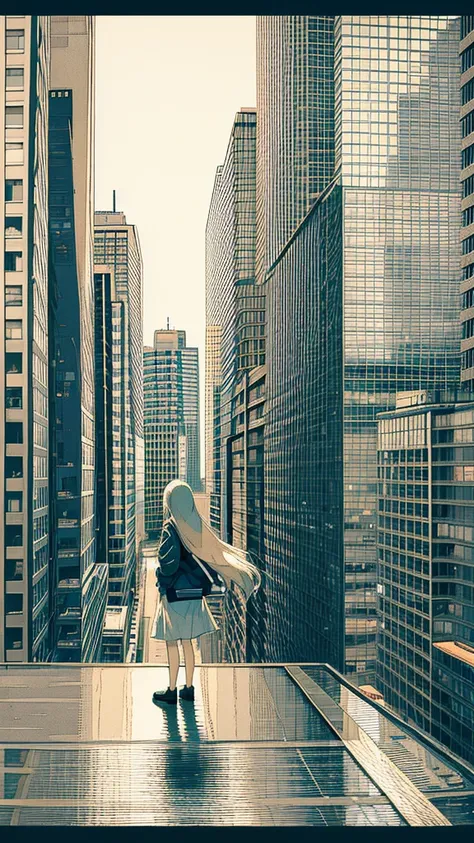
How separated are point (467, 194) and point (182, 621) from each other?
853 cm

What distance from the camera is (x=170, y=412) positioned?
5891 millimetres

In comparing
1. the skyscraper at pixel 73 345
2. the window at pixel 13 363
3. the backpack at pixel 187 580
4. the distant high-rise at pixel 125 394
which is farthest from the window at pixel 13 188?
the backpack at pixel 187 580

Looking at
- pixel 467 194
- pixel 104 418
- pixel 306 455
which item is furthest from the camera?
pixel 467 194

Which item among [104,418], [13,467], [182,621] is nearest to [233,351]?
[104,418]

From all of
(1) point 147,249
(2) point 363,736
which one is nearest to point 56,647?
(1) point 147,249

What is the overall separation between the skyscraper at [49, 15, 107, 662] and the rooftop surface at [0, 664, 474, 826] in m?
2.86

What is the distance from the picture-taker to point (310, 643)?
1027 centimetres

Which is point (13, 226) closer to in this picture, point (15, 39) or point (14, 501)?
point (15, 39)

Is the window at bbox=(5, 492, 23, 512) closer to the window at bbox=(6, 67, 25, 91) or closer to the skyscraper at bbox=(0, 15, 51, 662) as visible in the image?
the skyscraper at bbox=(0, 15, 51, 662)

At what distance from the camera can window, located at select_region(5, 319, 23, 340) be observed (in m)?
5.88

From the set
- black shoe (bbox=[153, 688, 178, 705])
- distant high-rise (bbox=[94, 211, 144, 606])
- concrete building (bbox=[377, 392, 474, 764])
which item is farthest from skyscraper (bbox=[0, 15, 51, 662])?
concrete building (bbox=[377, 392, 474, 764])

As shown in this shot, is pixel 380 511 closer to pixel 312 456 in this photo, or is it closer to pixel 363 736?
pixel 312 456

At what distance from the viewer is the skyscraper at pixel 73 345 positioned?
239 inches

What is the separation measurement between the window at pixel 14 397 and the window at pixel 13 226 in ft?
3.96
